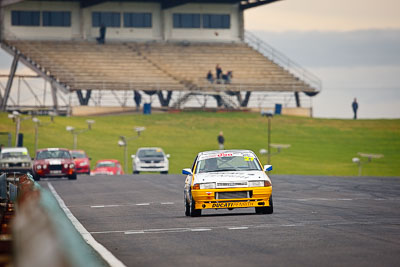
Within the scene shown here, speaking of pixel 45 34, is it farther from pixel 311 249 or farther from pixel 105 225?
pixel 311 249

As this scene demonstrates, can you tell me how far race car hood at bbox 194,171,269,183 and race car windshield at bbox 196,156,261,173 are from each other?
0.44 meters

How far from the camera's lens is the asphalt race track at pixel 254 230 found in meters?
10.8

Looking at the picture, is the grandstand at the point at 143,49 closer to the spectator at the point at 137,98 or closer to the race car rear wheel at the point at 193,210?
→ the spectator at the point at 137,98

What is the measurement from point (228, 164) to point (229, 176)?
4.21 ft

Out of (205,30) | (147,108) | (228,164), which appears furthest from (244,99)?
(228,164)

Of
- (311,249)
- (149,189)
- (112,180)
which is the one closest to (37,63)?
(112,180)

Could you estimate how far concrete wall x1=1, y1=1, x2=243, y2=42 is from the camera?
8881cm

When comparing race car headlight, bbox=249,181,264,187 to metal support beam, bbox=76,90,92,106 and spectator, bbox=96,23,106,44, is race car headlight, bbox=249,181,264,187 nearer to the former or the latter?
metal support beam, bbox=76,90,92,106

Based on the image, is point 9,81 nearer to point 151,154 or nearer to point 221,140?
point 221,140

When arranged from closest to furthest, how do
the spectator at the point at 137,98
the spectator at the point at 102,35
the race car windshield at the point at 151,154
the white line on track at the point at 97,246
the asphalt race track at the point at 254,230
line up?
1. the white line on track at the point at 97,246
2. the asphalt race track at the point at 254,230
3. the race car windshield at the point at 151,154
4. the spectator at the point at 137,98
5. the spectator at the point at 102,35

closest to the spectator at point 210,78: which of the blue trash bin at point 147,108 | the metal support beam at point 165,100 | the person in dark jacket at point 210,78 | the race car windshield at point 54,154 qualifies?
the person in dark jacket at point 210,78

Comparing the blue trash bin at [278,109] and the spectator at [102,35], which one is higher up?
the spectator at [102,35]

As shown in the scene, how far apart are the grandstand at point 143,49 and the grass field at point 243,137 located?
304cm

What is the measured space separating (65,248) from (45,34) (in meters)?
87.1
